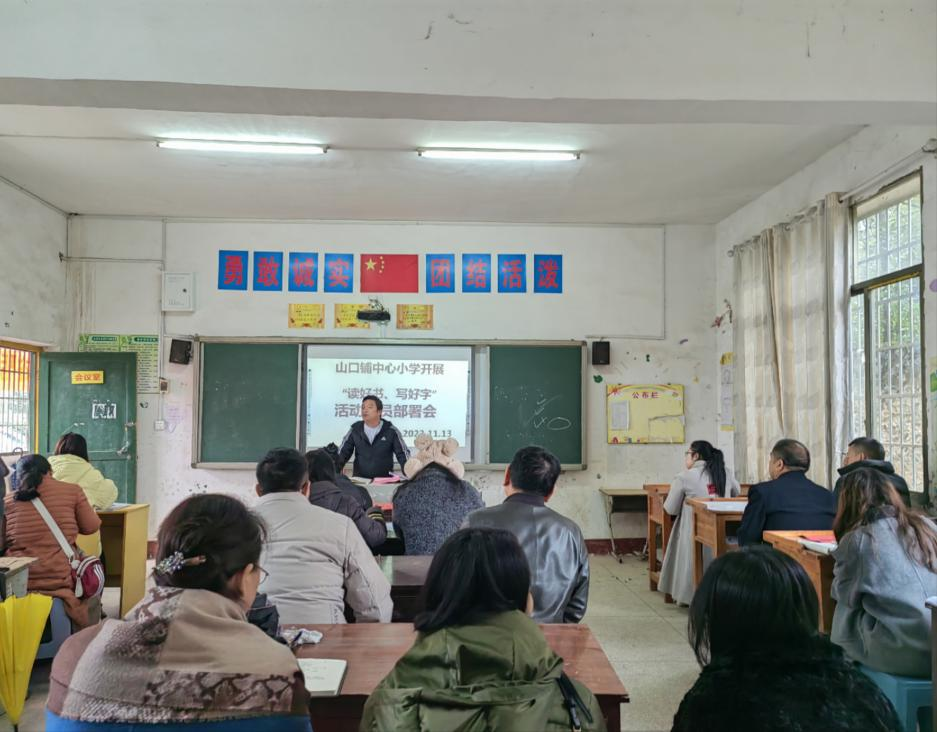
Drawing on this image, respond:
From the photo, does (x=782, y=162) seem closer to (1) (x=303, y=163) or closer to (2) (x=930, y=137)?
(2) (x=930, y=137)

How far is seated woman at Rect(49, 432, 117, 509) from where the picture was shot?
4.20 m

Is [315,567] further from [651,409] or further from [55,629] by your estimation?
[651,409]

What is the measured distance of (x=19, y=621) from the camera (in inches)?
107

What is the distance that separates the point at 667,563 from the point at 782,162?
2.94 meters

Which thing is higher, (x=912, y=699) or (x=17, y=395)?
(x=17, y=395)

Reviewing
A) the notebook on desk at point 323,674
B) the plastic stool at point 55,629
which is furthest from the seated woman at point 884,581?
the plastic stool at point 55,629

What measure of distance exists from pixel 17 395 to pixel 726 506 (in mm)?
5571

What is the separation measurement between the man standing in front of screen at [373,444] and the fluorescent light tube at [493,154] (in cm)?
198

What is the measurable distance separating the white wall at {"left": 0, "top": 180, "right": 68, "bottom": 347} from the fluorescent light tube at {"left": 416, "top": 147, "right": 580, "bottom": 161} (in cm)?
333

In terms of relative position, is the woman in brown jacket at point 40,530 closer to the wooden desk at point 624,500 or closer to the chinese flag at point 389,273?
the chinese flag at point 389,273

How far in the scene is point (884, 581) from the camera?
2.33 m

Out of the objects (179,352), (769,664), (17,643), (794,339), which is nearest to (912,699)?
(769,664)

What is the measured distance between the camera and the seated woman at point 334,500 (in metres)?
3.06

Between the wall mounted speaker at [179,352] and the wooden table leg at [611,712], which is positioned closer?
the wooden table leg at [611,712]
